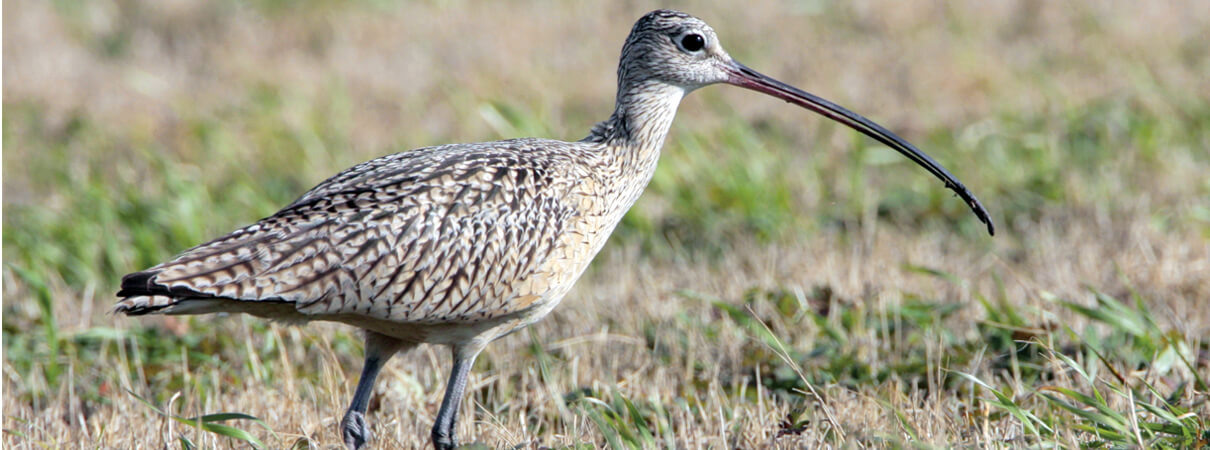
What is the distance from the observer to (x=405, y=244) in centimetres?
461

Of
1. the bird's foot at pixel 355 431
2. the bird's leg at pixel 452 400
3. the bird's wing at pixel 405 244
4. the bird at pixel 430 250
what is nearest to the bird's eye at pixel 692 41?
the bird at pixel 430 250

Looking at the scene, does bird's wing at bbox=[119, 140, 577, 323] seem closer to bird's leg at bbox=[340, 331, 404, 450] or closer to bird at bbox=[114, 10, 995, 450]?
bird at bbox=[114, 10, 995, 450]

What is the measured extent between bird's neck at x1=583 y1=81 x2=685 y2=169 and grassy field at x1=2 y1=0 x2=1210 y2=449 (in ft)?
3.05

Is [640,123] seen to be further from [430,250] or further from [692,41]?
[430,250]

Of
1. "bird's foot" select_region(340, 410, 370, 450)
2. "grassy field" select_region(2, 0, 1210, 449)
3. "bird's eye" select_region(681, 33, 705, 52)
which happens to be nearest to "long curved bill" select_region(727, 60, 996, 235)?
"bird's eye" select_region(681, 33, 705, 52)

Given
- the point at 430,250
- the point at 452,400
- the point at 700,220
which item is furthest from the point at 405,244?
the point at 700,220

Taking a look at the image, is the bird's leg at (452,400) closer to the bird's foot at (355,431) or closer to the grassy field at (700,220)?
the grassy field at (700,220)

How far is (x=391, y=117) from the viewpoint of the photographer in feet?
37.7

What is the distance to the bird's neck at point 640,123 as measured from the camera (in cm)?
544

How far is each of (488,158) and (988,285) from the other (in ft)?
10.5

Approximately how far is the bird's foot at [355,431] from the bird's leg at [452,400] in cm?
24

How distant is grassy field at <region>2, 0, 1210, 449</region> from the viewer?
512cm

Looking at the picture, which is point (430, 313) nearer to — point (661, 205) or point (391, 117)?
point (661, 205)

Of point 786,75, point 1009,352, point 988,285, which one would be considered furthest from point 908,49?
point 1009,352
